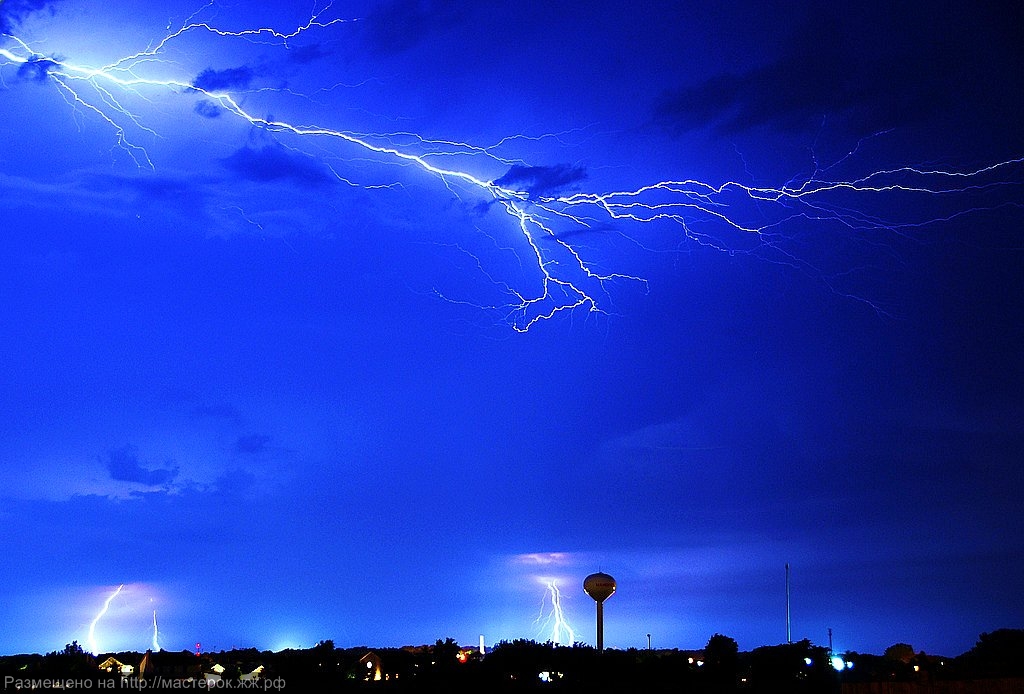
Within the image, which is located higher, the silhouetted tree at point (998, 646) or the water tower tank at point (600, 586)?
the water tower tank at point (600, 586)

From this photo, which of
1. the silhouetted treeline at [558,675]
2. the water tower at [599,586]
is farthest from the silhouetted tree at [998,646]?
the water tower at [599,586]

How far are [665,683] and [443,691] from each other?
7635 millimetres

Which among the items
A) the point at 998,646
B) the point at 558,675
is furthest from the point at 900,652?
the point at 558,675

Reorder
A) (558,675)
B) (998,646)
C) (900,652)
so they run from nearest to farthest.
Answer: (558,675), (998,646), (900,652)

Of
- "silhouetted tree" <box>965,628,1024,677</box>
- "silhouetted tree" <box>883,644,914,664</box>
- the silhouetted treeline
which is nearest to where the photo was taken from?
the silhouetted treeline

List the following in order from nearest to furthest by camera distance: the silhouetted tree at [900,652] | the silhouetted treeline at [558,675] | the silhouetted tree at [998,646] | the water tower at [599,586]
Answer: the silhouetted treeline at [558,675]
the water tower at [599,586]
the silhouetted tree at [998,646]
the silhouetted tree at [900,652]

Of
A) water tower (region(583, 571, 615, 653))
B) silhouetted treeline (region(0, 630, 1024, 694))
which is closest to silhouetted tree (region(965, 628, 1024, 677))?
silhouetted treeline (region(0, 630, 1024, 694))

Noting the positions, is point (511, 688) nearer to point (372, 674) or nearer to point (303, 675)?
point (303, 675)

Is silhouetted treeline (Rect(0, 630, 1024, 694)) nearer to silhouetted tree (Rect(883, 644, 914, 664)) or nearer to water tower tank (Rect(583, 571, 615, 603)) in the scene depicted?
water tower tank (Rect(583, 571, 615, 603))

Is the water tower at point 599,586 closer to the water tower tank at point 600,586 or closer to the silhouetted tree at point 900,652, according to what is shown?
the water tower tank at point 600,586

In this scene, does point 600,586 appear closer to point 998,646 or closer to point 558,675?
point 558,675

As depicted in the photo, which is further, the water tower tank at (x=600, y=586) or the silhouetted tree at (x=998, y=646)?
the silhouetted tree at (x=998, y=646)

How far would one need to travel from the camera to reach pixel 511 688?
2184 cm

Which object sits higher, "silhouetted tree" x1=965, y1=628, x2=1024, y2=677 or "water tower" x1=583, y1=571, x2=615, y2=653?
"water tower" x1=583, y1=571, x2=615, y2=653
